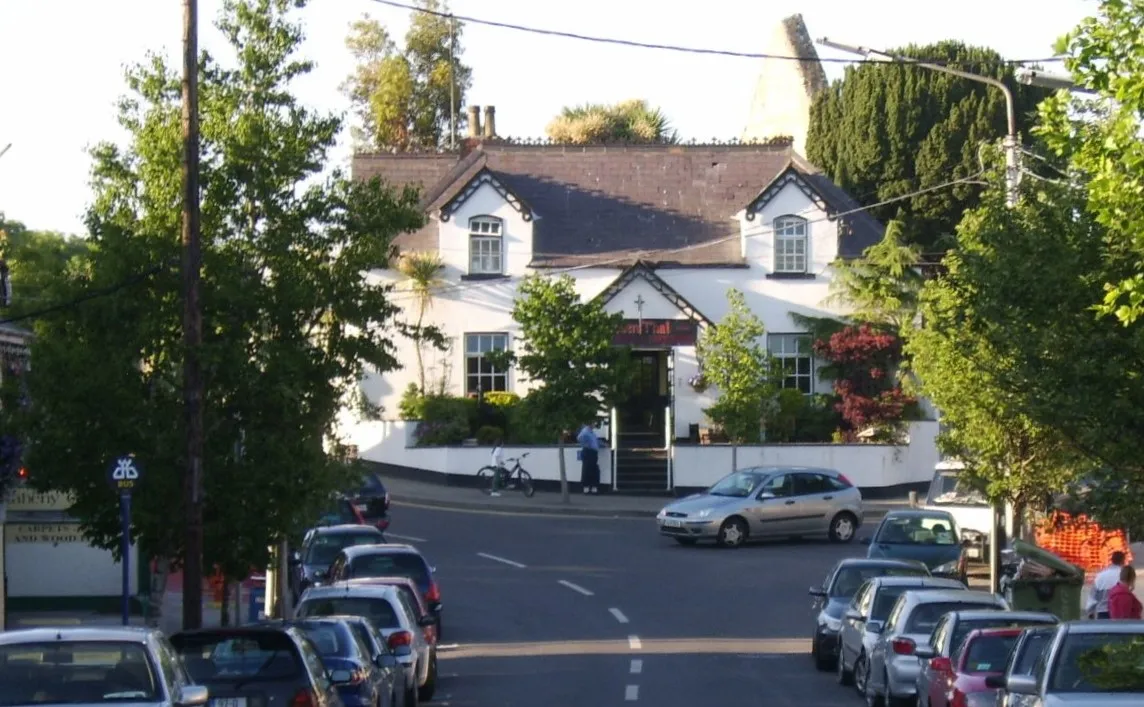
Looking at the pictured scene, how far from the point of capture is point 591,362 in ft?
144

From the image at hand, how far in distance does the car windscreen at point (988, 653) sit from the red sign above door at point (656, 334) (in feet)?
107

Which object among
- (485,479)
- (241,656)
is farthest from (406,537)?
(241,656)

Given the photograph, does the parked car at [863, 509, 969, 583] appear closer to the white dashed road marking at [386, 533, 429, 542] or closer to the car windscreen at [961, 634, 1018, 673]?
the white dashed road marking at [386, 533, 429, 542]

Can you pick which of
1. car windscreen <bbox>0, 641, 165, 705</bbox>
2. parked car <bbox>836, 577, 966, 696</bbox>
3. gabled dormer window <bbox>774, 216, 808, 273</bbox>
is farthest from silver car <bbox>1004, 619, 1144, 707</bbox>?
gabled dormer window <bbox>774, 216, 808, 273</bbox>

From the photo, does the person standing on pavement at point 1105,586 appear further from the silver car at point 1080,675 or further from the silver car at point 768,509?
the silver car at point 768,509

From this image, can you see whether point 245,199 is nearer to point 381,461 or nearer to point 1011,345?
point 1011,345

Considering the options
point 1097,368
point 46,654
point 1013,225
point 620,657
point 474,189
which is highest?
point 474,189

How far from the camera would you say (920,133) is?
208 ft

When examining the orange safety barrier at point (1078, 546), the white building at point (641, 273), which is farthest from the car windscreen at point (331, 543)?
the white building at point (641, 273)

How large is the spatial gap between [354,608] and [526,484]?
25288mm

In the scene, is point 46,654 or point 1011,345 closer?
point 46,654

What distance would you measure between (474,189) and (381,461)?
325 inches

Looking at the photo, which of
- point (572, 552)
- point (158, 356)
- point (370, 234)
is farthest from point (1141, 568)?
point (158, 356)

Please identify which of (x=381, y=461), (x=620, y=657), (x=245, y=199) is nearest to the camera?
(x=245, y=199)
